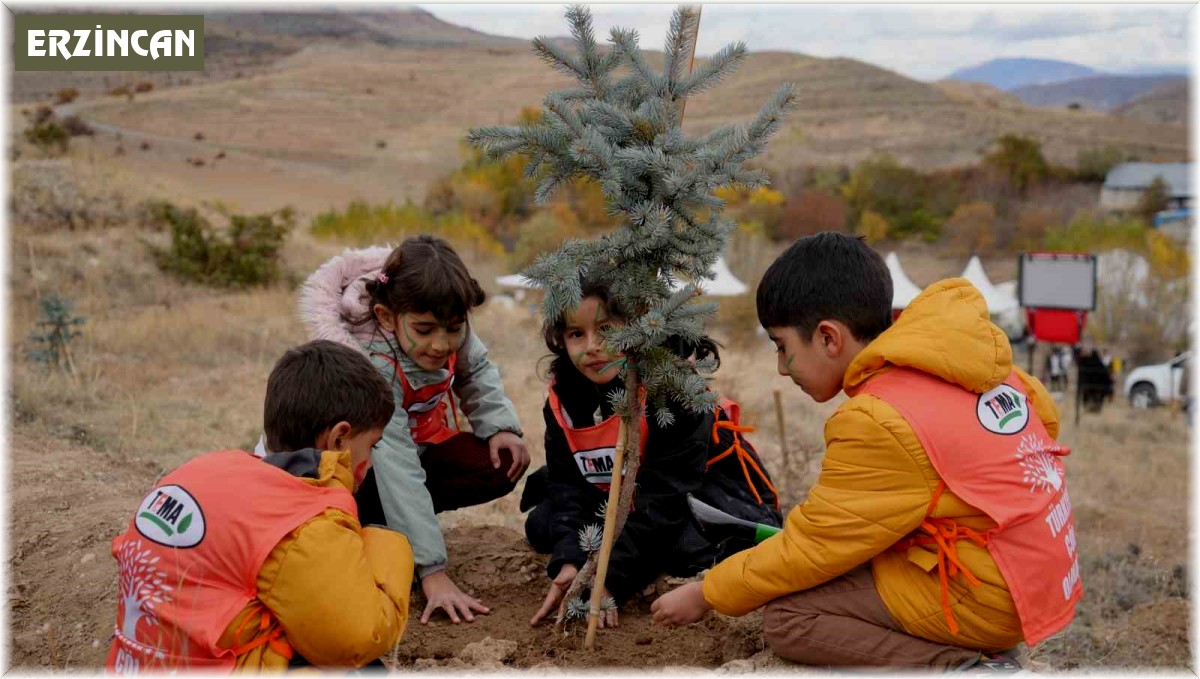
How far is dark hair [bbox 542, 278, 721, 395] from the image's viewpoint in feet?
9.74

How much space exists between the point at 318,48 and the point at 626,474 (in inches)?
2855

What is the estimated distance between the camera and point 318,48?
69.8 meters

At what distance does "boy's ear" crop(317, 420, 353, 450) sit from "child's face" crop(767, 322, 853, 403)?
109 cm

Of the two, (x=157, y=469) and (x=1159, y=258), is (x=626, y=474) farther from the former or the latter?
(x=1159, y=258)

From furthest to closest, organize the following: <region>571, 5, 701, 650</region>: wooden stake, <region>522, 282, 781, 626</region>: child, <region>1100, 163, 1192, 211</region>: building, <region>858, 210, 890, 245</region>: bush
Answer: <region>1100, 163, 1192, 211</region>: building, <region>858, 210, 890, 245</region>: bush, <region>522, 282, 781, 626</region>: child, <region>571, 5, 701, 650</region>: wooden stake

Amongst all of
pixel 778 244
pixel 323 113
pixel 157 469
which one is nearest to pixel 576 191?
pixel 778 244

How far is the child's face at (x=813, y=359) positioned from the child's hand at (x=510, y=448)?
142cm

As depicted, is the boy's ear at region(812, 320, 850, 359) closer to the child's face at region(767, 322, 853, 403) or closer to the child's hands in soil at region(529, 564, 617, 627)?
the child's face at region(767, 322, 853, 403)

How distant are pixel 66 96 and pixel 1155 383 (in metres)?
47.9

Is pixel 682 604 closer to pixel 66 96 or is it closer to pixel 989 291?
pixel 989 291

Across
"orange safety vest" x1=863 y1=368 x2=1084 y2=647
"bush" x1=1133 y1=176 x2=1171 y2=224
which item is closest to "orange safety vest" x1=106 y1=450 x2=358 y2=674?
"orange safety vest" x1=863 y1=368 x2=1084 y2=647

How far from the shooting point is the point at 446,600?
10.7 feet

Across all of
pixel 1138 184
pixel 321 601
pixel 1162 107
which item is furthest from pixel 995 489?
pixel 1162 107

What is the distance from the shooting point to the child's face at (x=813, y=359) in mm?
2625
